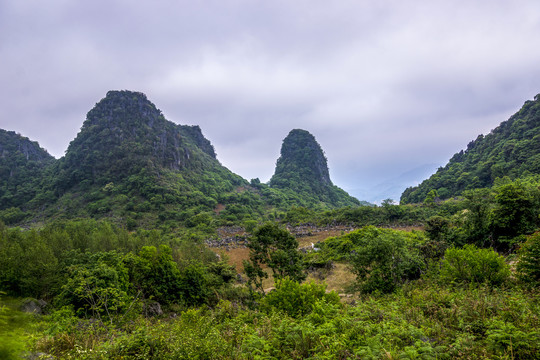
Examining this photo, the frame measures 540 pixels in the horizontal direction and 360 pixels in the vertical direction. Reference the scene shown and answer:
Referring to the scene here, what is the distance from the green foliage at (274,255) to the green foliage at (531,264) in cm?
782

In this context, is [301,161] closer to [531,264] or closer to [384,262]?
[384,262]

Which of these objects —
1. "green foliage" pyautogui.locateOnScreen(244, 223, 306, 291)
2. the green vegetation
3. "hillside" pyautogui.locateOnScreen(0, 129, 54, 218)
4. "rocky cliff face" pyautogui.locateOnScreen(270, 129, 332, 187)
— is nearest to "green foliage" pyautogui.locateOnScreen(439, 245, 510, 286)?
the green vegetation

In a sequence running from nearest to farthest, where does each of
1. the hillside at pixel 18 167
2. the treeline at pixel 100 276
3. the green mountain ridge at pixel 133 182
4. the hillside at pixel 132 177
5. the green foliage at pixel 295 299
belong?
the green foliage at pixel 295 299
the treeline at pixel 100 276
the hillside at pixel 132 177
the green mountain ridge at pixel 133 182
the hillside at pixel 18 167

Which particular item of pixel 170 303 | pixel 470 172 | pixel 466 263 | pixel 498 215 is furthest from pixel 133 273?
pixel 470 172

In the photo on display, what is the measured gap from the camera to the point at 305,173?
94000mm

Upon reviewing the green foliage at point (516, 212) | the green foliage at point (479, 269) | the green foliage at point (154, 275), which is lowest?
the green foliage at point (154, 275)

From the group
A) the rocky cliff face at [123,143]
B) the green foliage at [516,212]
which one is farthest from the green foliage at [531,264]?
the rocky cliff face at [123,143]

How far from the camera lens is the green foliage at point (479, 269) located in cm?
734

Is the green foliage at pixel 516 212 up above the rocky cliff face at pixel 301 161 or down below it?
below

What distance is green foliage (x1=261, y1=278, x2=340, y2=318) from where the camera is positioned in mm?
7261

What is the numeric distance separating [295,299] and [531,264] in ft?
23.1

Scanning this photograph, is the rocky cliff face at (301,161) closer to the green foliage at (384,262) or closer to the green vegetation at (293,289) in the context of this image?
the green vegetation at (293,289)

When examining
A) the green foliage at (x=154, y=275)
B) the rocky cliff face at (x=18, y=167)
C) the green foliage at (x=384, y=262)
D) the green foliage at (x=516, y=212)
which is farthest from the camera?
the rocky cliff face at (x=18, y=167)

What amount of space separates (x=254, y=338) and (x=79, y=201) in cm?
5931
